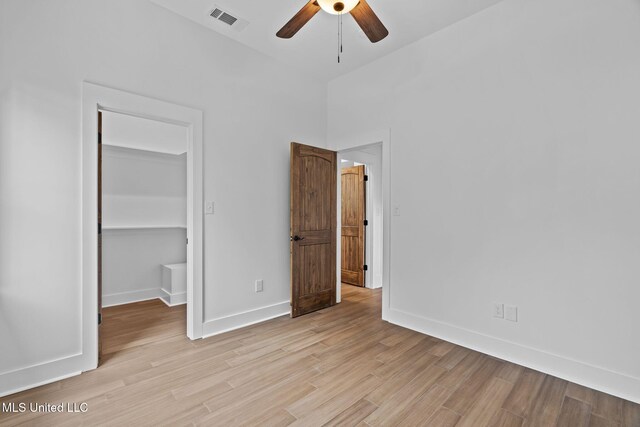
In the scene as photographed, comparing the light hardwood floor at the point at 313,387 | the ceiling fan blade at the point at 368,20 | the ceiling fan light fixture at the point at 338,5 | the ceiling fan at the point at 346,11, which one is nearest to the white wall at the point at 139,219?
the light hardwood floor at the point at 313,387

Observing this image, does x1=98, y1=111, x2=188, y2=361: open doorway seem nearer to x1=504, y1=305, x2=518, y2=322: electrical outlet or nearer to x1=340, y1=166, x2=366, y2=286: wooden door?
x1=340, y1=166, x2=366, y2=286: wooden door

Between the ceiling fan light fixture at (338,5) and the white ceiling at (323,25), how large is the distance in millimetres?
795

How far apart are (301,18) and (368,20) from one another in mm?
464

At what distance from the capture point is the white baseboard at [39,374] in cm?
203

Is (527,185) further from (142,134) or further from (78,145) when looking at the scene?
(142,134)

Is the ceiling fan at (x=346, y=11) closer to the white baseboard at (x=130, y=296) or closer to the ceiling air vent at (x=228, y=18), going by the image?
the ceiling air vent at (x=228, y=18)

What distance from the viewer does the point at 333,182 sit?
4070mm

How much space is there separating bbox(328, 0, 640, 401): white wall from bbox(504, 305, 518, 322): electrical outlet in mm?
44

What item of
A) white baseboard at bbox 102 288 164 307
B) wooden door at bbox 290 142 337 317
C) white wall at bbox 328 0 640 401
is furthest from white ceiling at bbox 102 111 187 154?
white wall at bbox 328 0 640 401

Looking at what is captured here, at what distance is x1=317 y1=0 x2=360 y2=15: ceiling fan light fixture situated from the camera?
6.40ft

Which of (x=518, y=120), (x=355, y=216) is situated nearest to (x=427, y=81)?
(x=518, y=120)

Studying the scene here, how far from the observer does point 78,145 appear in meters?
2.31

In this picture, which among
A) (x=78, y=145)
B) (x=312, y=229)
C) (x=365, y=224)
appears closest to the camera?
(x=78, y=145)

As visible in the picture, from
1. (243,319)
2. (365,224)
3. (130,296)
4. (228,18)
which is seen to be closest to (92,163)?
(228,18)
